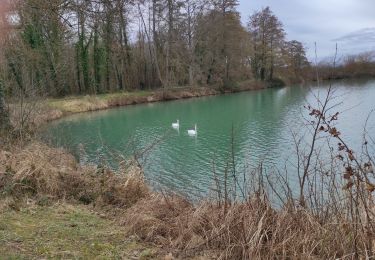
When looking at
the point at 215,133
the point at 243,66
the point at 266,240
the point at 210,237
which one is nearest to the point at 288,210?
the point at 266,240

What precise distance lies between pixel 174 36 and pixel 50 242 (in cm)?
4294

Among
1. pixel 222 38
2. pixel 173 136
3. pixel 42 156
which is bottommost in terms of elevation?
pixel 173 136

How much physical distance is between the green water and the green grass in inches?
68.6

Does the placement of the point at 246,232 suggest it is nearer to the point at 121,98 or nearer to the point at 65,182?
the point at 65,182

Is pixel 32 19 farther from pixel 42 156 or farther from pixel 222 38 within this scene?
pixel 222 38

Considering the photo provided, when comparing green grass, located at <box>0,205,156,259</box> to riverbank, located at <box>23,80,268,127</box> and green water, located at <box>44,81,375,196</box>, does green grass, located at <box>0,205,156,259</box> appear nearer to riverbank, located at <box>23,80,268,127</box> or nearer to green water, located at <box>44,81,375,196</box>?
green water, located at <box>44,81,375,196</box>

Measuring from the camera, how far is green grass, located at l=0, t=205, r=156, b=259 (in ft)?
13.8

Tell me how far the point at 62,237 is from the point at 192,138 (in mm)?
15809

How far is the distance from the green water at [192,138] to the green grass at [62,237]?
174 centimetres

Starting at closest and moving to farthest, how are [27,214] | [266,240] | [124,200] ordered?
[266,240]
[27,214]
[124,200]

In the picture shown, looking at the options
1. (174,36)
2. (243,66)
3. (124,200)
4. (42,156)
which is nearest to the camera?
(124,200)

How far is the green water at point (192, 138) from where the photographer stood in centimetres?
1262

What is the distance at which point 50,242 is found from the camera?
4523 mm

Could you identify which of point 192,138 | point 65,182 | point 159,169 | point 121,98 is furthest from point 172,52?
point 65,182
